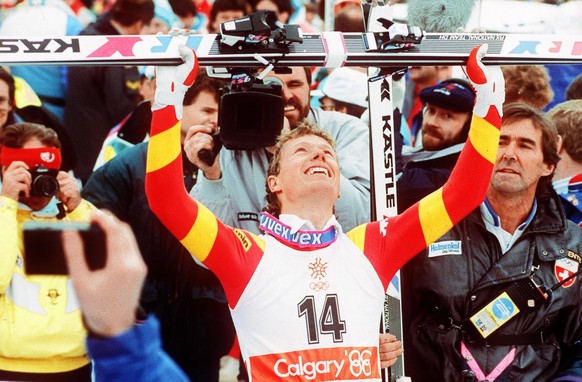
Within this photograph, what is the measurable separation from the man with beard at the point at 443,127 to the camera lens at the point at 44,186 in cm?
169

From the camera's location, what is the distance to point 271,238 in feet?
13.2

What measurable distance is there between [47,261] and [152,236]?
2.69 m

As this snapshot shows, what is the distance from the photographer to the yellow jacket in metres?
4.39

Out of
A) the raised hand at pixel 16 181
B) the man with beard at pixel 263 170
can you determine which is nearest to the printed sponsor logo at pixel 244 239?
the man with beard at pixel 263 170

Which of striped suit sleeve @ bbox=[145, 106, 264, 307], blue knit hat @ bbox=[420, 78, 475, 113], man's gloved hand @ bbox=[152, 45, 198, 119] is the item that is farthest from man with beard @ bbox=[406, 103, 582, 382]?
man's gloved hand @ bbox=[152, 45, 198, 119]

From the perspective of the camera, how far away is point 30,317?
4430 millimetres

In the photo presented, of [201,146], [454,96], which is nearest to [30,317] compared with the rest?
[201,146]

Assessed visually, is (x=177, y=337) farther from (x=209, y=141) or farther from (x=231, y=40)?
(x=231, y=40)

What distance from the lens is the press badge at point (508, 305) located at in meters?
4.46

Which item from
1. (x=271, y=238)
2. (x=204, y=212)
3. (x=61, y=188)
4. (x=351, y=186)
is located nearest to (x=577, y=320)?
(x=351, y=186)

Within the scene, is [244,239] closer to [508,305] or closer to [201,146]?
[201,146]

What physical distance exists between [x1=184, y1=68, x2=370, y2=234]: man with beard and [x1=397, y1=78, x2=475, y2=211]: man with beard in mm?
252

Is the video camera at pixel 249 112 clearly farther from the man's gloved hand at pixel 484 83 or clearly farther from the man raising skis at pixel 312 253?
the man's gloved hand at pixel 484 83

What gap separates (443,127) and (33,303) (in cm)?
224
